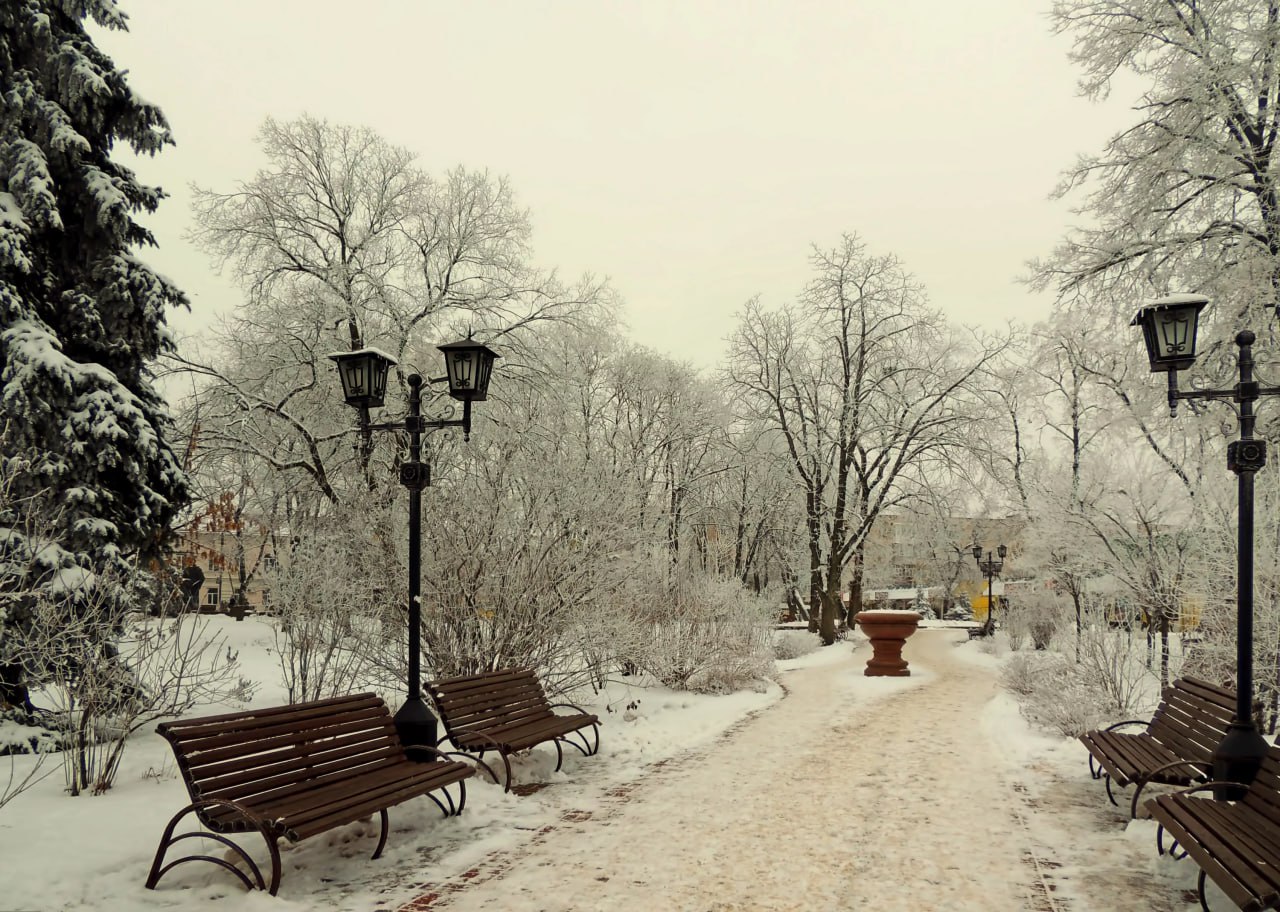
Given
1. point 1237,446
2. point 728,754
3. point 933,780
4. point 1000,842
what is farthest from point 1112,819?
point 728,754

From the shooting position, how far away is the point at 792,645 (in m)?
22.2

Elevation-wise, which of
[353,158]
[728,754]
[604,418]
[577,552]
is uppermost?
[353,158]

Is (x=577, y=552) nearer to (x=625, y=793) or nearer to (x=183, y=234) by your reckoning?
(x=625, y=793)

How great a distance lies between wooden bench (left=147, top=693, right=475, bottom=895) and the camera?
15.0ft

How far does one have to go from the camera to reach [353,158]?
2053 centimetres

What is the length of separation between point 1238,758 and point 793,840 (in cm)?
296

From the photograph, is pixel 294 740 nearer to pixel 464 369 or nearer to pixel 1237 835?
pixel 464 369

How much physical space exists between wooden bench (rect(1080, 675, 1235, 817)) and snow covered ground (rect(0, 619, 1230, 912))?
Result: 0.43 m

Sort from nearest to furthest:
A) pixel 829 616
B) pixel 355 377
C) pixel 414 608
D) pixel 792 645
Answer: pixel 414 608
pixel 355 377
pixel 792 645
pixel 829 616

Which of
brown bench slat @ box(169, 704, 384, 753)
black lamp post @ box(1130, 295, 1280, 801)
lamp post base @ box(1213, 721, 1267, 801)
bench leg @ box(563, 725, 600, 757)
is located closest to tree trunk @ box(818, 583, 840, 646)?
bench leg @ box(563, 725, 600, 757)

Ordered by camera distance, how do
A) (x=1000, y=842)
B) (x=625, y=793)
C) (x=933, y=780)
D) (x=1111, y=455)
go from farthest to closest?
(x=1111, y=455)
(x=933, y=780)
(x=625, y=793)
(x=1000, y=842)

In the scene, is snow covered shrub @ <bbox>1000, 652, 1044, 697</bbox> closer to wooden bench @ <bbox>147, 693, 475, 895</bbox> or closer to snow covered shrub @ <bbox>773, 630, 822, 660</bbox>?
snow covered shrub @ <bbox>773, 630, 822, 660</bbox>

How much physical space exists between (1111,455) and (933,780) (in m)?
→ 14.4

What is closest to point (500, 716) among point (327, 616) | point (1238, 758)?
point (327, 616)
